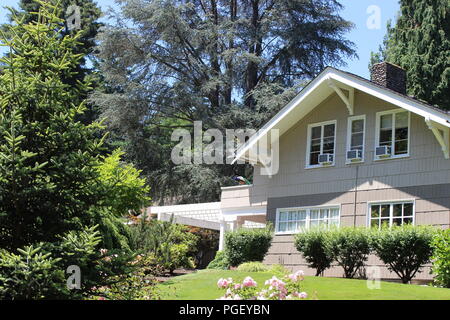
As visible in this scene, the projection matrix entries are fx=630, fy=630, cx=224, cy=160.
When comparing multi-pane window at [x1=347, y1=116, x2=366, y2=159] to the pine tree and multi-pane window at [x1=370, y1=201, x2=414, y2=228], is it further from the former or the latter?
the pine tree

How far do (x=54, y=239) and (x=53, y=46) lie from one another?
10.6 feet

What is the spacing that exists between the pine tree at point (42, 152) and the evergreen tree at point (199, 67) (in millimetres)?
22741

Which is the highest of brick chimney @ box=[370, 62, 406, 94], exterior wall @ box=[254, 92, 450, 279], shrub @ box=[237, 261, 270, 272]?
brick chimney @ box=[370, 62, 406, 94]

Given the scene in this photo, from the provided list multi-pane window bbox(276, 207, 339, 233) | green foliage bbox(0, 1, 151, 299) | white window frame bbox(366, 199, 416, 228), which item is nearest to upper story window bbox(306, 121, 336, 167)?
multi-pane window bbox(276, 207, 339, 233)

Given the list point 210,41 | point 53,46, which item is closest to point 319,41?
point 210,41

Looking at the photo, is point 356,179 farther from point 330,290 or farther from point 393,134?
point 330,290

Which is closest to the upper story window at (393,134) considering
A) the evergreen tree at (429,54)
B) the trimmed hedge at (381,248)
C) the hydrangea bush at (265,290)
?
the trimmed hedge at (381,248)

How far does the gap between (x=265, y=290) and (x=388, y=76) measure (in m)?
13.2

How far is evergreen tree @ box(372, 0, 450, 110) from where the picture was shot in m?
36.4

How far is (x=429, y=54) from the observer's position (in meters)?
36.8

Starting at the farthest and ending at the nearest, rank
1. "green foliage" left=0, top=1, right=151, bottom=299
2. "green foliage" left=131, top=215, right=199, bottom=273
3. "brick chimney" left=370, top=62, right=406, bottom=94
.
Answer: "brick chimney" left=370, top=62, right=406, bottom=94
"green foliage" left=131, top=215, right=199, bottom=273
"green foliage" left=0, top=1, right=151, bottom=299

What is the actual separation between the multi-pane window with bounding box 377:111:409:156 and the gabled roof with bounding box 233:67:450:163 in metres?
0.75

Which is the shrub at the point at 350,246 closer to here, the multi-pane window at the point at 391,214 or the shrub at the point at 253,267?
the multi-pane window at the point at 391,214

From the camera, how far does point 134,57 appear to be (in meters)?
35.8
